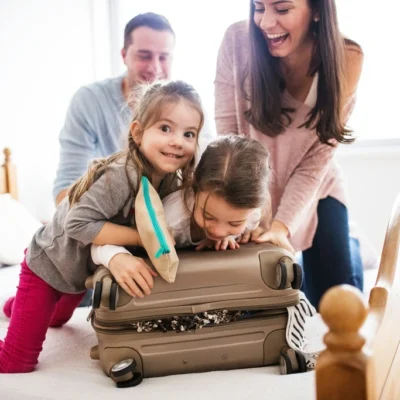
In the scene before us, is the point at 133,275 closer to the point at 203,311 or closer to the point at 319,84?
the point at 203,311

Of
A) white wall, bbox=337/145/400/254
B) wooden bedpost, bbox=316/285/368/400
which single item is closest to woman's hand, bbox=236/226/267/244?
wooden bedpost, bbox=316/285/368/400

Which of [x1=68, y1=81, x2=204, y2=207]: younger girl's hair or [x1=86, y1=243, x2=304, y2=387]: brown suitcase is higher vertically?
[x1=68, y1=81, x2=204, y2=207]: younger girl's hair

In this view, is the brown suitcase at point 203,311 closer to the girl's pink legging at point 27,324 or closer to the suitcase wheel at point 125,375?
the suitcase wheel at point 125,375

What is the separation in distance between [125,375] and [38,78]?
225cm

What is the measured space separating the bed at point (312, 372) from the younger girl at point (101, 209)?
11 cm

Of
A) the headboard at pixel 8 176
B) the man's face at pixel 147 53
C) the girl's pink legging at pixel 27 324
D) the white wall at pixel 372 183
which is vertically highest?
the man's face at pixel 147 53

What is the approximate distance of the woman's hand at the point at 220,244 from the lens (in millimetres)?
1311

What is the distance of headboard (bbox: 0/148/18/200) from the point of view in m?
2.74

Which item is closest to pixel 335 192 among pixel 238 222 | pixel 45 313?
pixel 238 222

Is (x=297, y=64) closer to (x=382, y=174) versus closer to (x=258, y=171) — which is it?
(x=258, y=171)

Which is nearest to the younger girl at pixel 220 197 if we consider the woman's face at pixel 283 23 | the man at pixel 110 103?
the woman's face at pixel 283 23

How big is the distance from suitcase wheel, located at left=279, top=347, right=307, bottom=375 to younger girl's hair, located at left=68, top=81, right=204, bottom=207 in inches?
17.1

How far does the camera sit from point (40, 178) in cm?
310

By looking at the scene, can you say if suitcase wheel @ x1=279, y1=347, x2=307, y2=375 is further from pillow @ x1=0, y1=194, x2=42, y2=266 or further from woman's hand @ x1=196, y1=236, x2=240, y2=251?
pillow @ x1=0, y1=194, x2=42, y2=266
